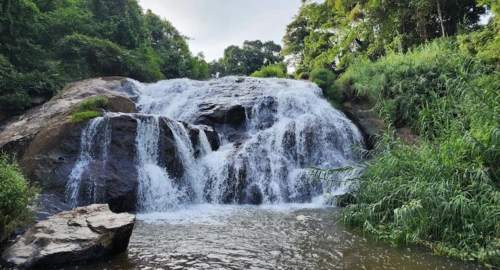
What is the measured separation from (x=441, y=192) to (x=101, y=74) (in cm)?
1808

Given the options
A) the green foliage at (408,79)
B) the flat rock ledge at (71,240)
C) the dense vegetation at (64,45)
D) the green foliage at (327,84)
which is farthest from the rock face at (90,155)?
the green foliage at (408,79)

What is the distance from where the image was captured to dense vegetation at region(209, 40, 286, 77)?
42.8 meters

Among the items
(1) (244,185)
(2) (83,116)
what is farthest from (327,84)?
(2) (83,116)

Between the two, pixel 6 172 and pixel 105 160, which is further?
pixel 105 160

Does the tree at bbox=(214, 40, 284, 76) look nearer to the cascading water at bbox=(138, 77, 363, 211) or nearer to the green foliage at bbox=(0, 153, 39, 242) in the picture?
the cascading water at bbox=(138, 77, 363, 211)

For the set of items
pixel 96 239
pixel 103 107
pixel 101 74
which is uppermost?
pixel 101 74

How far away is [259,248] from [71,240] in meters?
2.60

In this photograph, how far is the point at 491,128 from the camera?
4.61m

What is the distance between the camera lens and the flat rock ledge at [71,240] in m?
3.84

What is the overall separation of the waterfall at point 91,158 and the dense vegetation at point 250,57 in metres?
34.5

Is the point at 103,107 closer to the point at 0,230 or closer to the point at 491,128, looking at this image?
the point at 0,230

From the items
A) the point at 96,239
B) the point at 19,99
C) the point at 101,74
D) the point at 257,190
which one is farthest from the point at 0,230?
the point at 101,74

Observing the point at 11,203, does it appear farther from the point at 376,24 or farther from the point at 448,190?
the point at 376,24

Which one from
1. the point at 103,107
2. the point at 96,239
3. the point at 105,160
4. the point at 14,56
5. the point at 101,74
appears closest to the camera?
the point at 96,239
